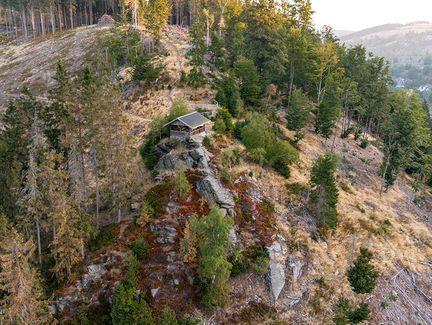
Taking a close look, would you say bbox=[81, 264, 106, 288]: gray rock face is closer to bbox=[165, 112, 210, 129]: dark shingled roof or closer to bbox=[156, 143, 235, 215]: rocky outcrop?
bbox=[156, 143, 235, 215]: rocky outcrop

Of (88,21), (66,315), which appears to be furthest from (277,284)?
(88,21)

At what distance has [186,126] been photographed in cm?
4847

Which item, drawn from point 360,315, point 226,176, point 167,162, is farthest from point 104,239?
point 360,315

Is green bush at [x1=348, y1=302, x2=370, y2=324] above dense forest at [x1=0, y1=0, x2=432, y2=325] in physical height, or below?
below

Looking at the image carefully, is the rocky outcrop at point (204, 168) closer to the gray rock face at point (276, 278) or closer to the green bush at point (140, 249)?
the gray rock face at point (276, 278)

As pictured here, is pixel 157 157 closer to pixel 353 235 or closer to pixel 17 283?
pixel 17 283

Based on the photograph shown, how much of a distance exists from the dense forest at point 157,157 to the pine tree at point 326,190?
0.15 meters

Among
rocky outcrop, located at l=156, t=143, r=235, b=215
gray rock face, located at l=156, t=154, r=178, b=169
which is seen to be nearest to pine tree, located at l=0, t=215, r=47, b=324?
rocky outcrop, located at l=156, t=143, r=235, b=215

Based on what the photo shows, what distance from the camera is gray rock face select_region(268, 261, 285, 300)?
38.9 meters

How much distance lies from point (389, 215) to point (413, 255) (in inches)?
319

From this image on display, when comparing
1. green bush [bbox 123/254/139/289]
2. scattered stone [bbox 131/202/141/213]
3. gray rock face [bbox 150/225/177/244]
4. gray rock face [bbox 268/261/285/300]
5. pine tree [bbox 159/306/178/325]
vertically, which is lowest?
gray rock face [bbox 268/261/285/300]

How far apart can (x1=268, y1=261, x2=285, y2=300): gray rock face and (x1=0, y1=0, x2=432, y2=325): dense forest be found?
1160mm

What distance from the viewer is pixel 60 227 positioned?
3441 centimetres

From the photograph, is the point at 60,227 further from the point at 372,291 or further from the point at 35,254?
the point at 372,291
